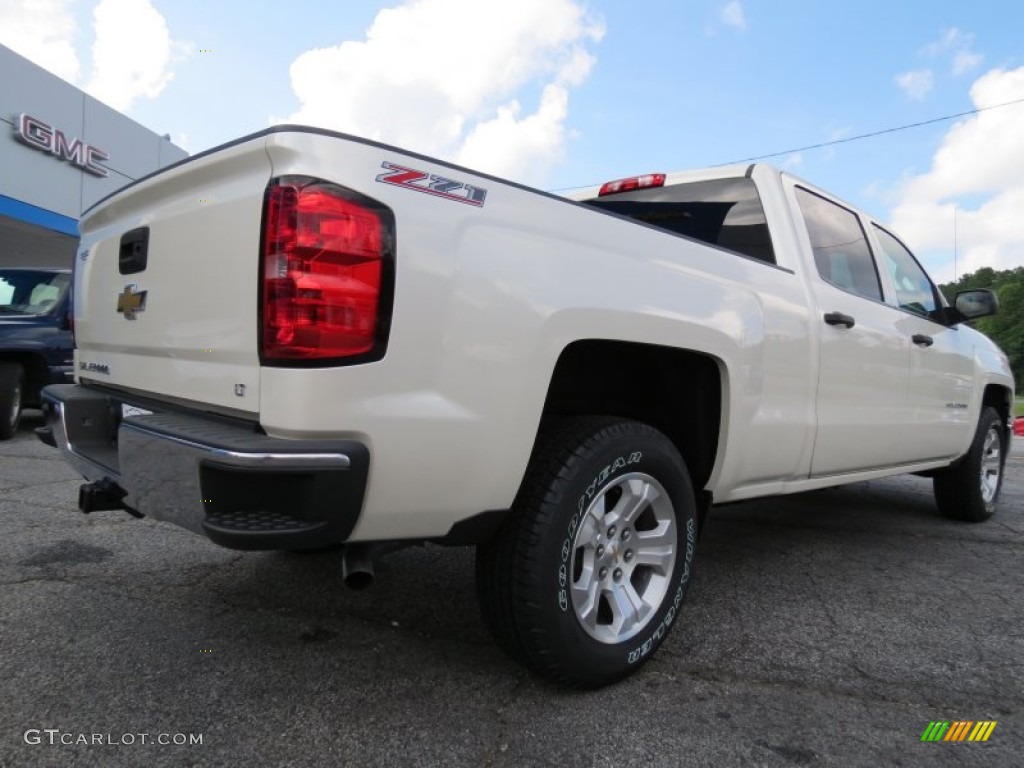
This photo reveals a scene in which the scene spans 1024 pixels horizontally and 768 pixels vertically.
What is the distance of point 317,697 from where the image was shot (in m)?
1.98

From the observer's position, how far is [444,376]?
5.58 feet

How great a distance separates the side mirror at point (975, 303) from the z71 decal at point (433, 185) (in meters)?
3.68

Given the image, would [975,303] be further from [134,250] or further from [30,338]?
[30,338]

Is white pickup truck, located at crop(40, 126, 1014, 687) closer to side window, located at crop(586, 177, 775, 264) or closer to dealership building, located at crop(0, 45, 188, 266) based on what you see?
side window, located at crop(586, 177, 775, 264)

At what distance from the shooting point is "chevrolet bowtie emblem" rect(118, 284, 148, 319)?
2.18 meters

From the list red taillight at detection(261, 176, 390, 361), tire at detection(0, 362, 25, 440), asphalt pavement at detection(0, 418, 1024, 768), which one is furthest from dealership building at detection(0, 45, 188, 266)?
red taillight at detection(261, 176, 390, 361)

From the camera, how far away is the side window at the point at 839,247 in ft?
10.6

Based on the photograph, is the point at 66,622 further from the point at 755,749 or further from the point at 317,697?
the point at 755,749

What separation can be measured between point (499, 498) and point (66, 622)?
1.71 m

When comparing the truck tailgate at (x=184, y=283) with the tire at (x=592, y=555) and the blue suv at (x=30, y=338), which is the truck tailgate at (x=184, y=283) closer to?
the tire at (x=592, y=555)

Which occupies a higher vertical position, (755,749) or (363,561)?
(363,561)

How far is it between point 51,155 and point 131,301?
17648 millimetres

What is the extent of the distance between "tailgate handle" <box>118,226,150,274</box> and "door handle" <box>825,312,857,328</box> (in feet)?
8.67

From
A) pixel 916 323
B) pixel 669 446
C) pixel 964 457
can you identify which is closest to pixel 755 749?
pixel 669 446
